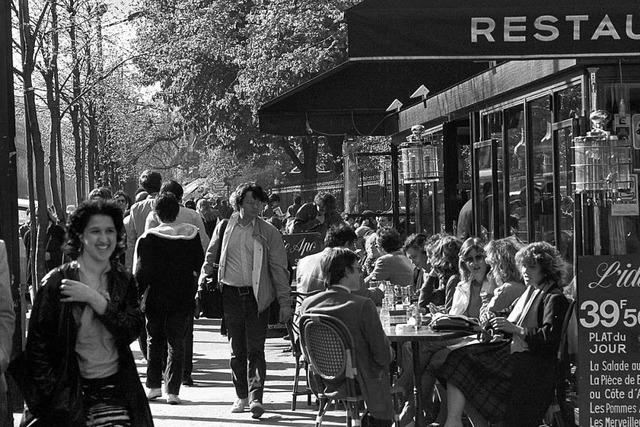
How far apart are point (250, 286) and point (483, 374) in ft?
8.83

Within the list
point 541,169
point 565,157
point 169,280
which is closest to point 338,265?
point 565,157

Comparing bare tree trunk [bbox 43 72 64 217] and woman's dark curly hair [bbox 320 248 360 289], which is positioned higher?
bare tree trunk [bbox 43 72 64 217]

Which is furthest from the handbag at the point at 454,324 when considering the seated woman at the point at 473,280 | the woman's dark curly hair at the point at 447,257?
Result: the woman's dark curly hair at the point at 447,257

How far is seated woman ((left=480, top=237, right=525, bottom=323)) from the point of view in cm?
873

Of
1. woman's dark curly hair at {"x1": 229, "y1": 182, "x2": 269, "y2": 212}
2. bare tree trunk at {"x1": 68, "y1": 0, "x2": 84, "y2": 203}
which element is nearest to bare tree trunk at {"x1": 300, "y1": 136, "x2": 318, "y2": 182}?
bare tree trunk at {"x1": 68, "y1": 0, "x2": 84, "y2": 203}

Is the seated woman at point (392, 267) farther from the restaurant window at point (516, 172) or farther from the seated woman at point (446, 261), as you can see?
the restaurant window at point (516, 172)

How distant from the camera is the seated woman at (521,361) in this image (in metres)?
7.89

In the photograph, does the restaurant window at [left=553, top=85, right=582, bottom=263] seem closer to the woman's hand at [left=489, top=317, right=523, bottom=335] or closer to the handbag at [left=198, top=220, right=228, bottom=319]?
the woman's hand at [left=489, top=317, right=523, bottom=335]

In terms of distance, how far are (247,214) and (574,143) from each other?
2953mm

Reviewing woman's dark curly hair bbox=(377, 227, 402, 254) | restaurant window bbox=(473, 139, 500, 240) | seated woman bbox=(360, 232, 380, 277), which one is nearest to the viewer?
woman's dark curly hair bbox=(377, 227, 402, 254)

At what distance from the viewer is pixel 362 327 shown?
300 inches

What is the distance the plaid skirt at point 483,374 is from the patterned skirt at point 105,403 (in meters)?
3.27

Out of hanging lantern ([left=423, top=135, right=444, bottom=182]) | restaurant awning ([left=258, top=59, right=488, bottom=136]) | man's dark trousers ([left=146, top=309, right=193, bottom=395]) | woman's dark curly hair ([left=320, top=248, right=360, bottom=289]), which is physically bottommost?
man's dark trousers ([left=146, top=309, right=193, bottom=395])

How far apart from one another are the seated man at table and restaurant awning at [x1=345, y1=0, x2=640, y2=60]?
1.52 m
